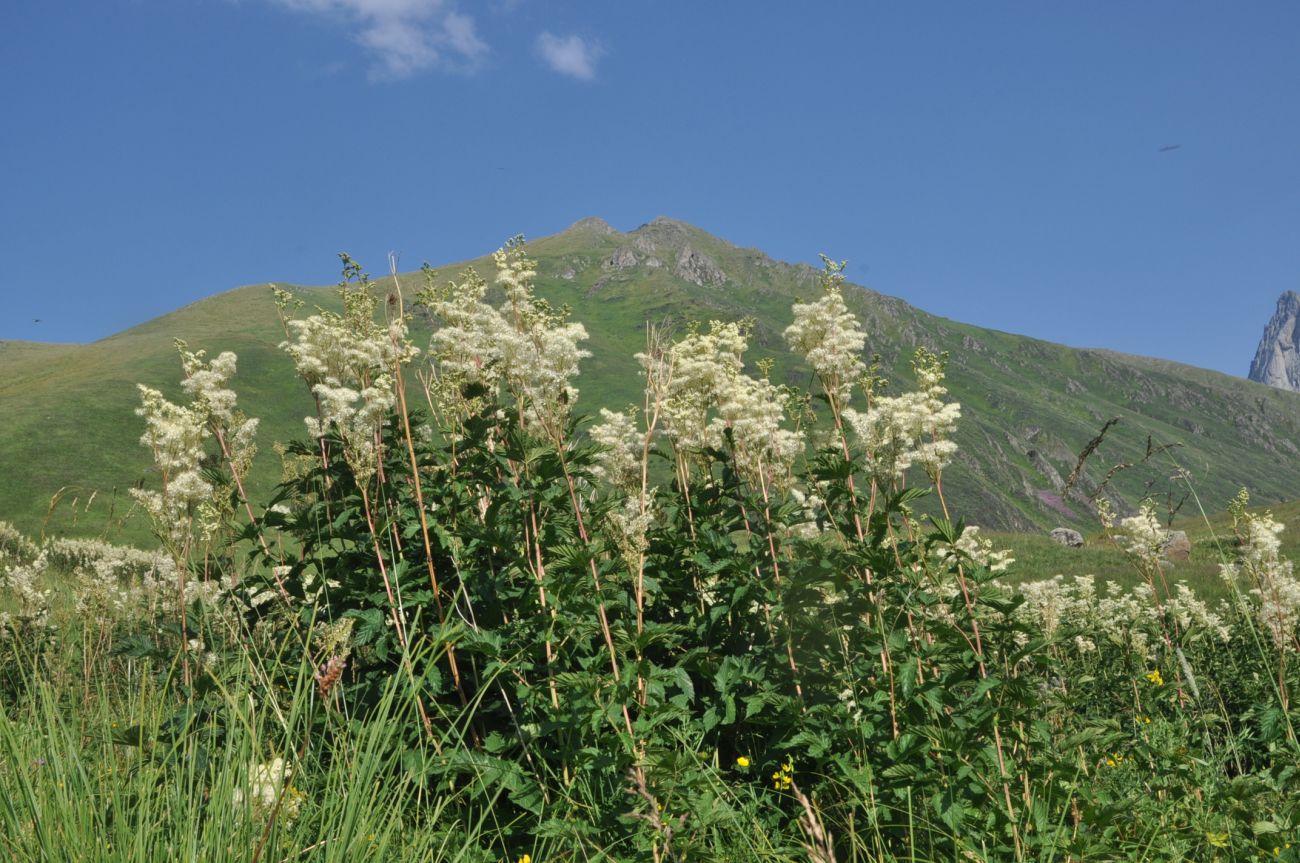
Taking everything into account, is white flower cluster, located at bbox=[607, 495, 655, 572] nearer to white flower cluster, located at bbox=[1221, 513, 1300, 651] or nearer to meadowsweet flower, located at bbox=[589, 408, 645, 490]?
meadowsweet flower, located at bbox=[589, 408, 645, 490]

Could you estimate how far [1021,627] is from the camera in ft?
14.8

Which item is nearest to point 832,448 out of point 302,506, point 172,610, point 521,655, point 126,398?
point 521,655

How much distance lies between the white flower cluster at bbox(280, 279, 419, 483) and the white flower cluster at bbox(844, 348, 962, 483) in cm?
297

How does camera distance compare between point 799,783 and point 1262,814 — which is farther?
point 799,783

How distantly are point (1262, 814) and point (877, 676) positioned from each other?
6.46 ft

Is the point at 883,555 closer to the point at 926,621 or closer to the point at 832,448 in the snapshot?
the point at 926,621

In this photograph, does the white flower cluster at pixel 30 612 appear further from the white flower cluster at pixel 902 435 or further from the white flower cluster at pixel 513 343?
the white flower cluster at pixel 902 435

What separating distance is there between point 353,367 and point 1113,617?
296 inches

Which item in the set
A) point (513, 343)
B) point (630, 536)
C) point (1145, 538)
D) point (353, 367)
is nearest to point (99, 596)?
point (353, 367)

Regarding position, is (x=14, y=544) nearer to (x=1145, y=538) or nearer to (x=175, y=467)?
(x=175, y=467)

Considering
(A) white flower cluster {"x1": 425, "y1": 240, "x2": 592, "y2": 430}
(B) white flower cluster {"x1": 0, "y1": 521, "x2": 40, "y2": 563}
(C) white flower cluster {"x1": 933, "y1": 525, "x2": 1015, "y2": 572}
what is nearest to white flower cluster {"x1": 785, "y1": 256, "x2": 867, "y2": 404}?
(C) white flower cluster {"x1": 933, "y1": 525, "x2": 1015, "y2": 572}

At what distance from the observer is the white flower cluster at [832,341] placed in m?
5.56

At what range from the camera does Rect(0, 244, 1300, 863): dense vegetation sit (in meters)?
4.03

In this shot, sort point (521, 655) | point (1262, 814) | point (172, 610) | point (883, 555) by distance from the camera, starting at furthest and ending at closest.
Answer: point (172, 610), point (521, 655), point (883, 555), point (1262, 814)
